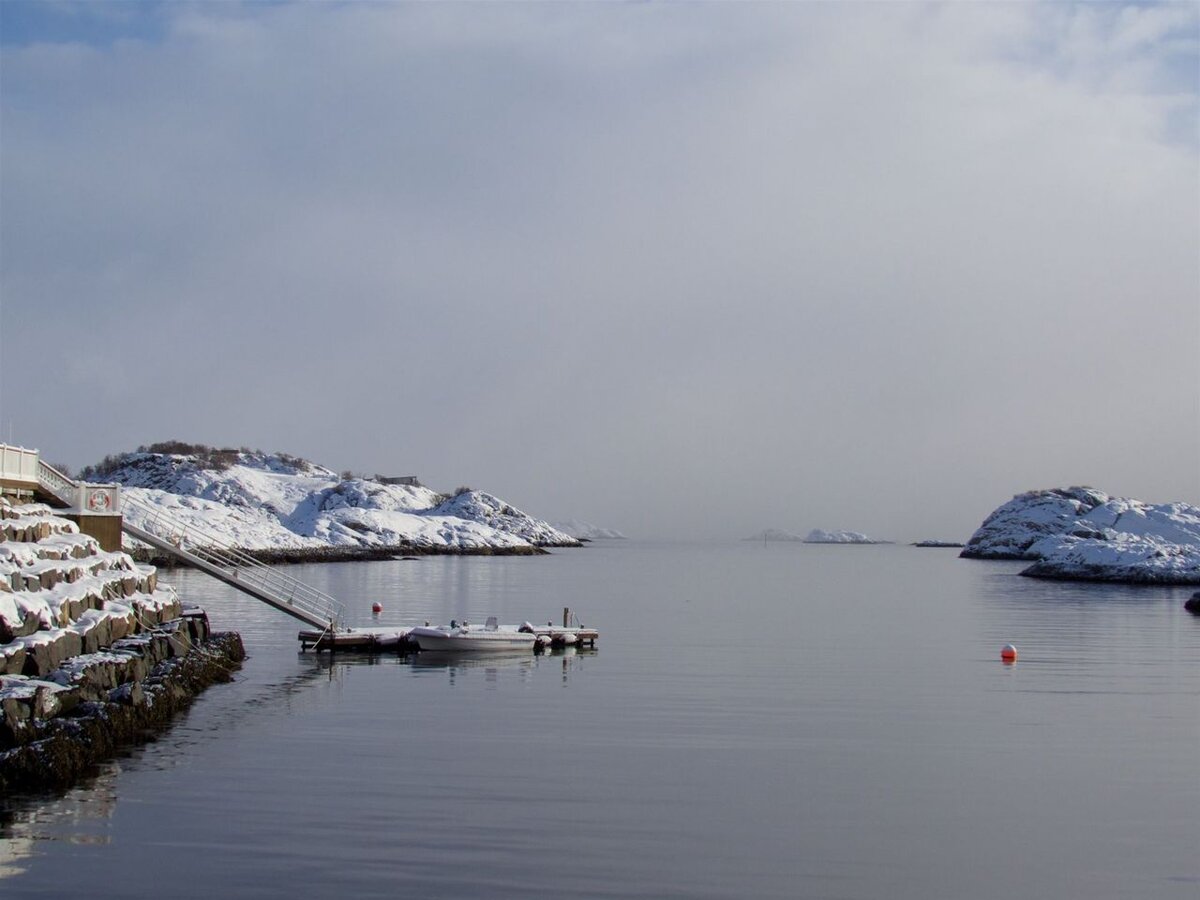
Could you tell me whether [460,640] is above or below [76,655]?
below

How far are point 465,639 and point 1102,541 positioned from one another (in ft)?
284

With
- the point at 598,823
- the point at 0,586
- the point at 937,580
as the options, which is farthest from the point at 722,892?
the point at 937,580

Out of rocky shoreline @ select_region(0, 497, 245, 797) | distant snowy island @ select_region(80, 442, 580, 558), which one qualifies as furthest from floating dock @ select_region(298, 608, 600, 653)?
distant snowy island @ select_region(80, 442, 580, 558)

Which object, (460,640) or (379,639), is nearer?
(460,640)

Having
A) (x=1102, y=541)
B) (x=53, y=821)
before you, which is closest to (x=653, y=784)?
(x=53, y=821)

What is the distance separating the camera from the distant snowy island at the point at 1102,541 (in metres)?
94.1

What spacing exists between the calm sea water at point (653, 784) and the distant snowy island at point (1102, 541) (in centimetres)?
6057

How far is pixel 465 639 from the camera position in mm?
37375

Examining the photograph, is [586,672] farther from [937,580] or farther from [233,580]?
[937,580]

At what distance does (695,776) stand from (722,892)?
18.7 ft

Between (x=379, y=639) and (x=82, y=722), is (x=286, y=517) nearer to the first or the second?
(x=379, y=639)

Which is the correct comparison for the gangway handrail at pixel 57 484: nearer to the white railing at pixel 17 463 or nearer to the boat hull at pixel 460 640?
the white railing at pixel 17 463

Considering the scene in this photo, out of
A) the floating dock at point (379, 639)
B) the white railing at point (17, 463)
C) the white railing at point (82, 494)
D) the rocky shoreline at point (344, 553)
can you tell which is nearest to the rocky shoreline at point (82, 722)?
the white railing at point (17, 463)

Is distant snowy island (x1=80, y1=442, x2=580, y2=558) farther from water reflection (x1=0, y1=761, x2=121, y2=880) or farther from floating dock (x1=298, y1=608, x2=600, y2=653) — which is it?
water reflection (x1=0, y1=761, x2=121, y2=880)
